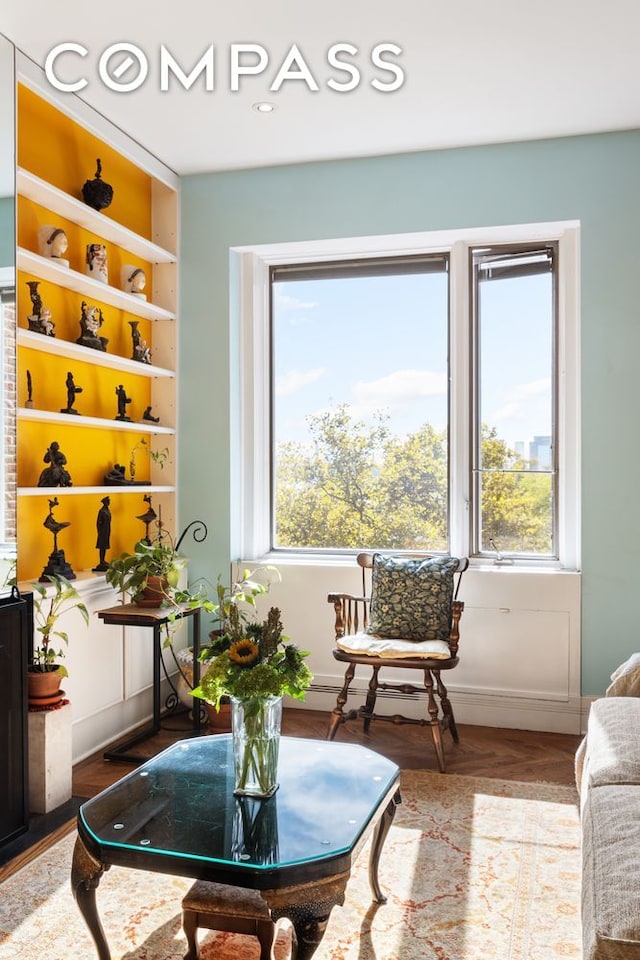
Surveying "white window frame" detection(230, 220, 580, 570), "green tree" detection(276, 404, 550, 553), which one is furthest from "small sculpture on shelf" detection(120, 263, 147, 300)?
"green tree" detection(276, 404, 550, 553)

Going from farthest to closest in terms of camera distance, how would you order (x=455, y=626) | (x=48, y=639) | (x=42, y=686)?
(x=455, y=626) < (x=48, y=639) < (x=42, y=686)

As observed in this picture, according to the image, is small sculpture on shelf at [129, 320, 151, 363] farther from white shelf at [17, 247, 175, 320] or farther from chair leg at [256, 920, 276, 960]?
chair leg at [256, 920, 276, 960]

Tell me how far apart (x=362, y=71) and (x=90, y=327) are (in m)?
1.67

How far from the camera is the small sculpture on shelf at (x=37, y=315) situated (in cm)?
351

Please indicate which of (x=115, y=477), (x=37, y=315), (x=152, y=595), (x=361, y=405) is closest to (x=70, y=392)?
(x=37, y=315)

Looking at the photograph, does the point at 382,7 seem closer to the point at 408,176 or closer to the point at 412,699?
the point at 408,176

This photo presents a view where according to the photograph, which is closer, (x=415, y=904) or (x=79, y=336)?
(x=415, y=904)

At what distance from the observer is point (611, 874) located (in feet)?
5.87

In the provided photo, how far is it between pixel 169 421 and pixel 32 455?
1.14 m

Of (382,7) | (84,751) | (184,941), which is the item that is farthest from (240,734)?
(382,7)

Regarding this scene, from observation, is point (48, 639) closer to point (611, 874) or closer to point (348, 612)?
point (348, 612)

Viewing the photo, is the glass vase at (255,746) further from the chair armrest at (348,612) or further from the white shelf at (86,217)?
the white shelf at (86,217)

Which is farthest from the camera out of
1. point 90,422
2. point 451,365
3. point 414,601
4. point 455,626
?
point 451,365

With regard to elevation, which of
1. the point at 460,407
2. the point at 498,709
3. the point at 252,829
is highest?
the point at 460,407
